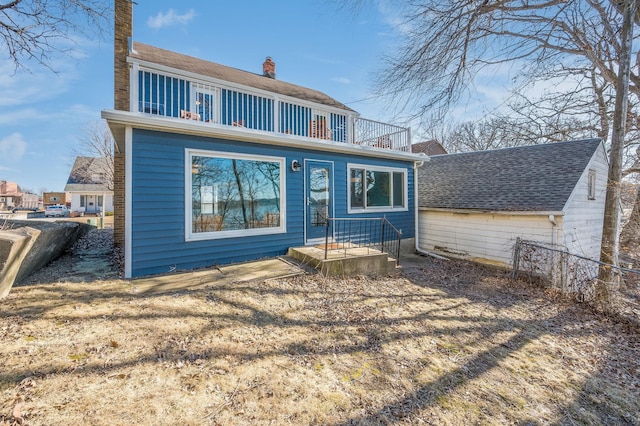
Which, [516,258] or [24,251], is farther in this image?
[516,258]

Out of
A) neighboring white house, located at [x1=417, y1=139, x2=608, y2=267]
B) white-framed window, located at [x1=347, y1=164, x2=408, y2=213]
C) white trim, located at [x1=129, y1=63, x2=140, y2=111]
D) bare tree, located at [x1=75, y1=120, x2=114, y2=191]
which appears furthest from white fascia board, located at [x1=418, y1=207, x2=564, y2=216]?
bare tree, located at [x1=75, y1=120, x2=114, y2=191]

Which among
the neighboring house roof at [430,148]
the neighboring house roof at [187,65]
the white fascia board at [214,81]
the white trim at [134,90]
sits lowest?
the white trim at [134,90]

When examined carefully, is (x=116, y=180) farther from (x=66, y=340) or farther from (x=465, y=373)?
(x=465, y=373)

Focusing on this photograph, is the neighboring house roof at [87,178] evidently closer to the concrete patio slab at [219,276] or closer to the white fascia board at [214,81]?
the white fascia board at [214,81]

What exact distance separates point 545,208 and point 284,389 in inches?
320

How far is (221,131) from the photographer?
18.7 feet

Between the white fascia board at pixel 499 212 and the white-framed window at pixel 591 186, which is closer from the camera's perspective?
the white fascia board at pixel 499 212

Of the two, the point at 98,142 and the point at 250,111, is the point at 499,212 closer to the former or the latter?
the point at 250,111

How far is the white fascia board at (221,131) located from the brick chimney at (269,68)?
7.60m

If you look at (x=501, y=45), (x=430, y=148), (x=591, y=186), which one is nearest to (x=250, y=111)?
(x=501, y=45)

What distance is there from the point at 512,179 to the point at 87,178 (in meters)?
36.7

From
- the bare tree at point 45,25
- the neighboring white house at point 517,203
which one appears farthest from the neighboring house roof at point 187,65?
the neighboring white house at point 517,203

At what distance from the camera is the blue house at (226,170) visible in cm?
524

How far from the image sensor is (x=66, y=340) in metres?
2.94
